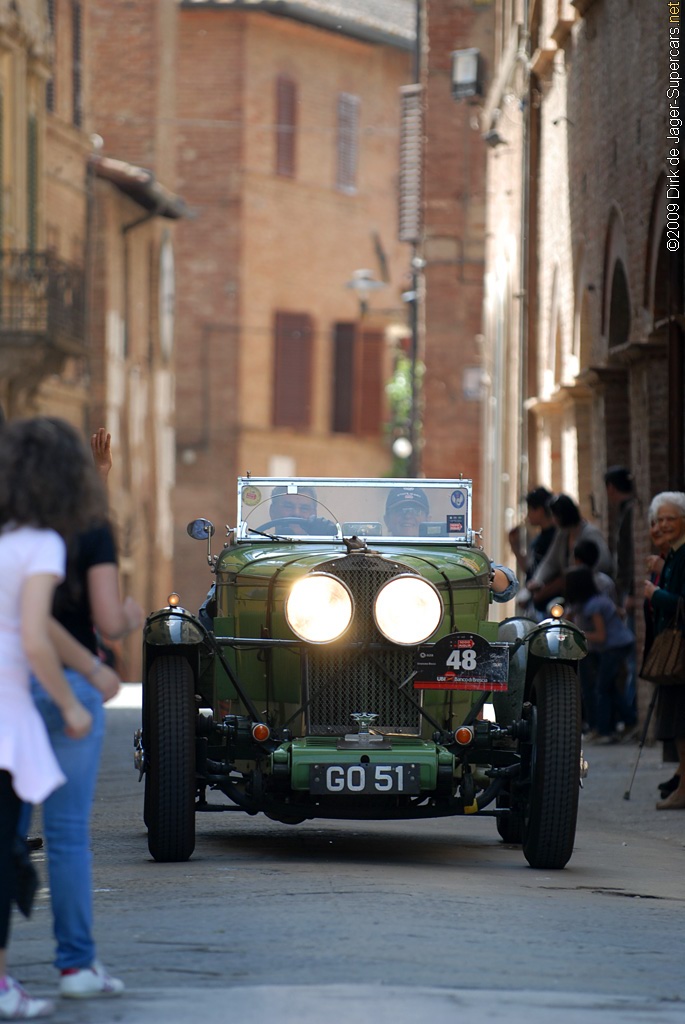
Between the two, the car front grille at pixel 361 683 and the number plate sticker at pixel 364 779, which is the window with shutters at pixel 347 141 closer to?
the car front grille at pixel 361 683

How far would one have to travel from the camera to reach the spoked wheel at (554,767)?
895 cm

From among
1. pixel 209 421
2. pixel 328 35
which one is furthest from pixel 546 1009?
pixel 328 35

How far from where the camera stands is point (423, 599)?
30.0ft

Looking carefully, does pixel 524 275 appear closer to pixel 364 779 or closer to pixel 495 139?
A: pixel 495 139

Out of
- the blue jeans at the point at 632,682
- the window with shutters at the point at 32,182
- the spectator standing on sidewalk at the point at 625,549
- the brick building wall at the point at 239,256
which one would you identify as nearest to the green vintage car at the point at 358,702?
the spectator standing on sidewalk at the point at 625,549

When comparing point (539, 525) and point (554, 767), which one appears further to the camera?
point (539, 525)

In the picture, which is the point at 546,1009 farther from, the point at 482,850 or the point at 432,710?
the point at 482,850

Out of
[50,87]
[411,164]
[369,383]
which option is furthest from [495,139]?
[369,383]

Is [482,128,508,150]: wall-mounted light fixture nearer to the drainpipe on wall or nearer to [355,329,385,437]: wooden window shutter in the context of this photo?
the drainpipe on wall

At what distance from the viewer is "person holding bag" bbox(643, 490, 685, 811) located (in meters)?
11.9

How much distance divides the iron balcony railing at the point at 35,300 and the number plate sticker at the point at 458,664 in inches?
822

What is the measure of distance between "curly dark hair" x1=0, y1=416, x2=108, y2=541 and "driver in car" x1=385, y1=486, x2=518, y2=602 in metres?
4.57

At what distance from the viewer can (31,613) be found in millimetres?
5750

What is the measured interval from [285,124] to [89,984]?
42.2 meters
